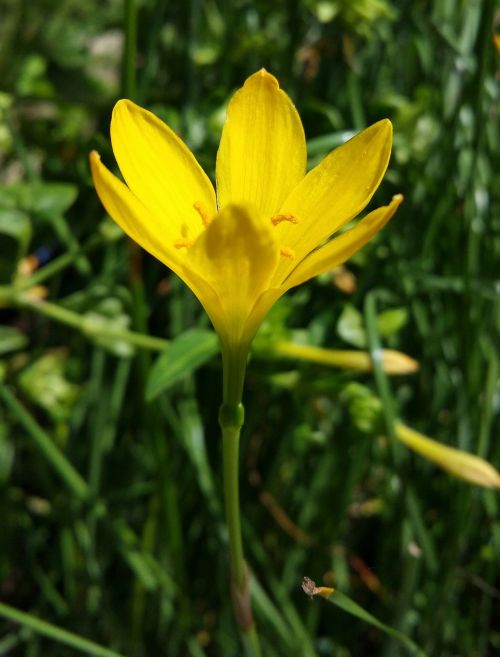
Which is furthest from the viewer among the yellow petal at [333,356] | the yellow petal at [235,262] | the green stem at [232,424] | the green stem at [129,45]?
the yellow petal at [333,356]

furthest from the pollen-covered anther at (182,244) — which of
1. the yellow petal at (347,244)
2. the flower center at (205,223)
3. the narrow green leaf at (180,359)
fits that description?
the narrow green leaf at (180,359)

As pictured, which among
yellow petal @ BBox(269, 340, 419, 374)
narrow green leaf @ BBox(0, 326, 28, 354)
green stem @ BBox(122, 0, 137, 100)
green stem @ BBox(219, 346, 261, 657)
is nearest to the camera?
green stem @ BBox(219, 346, 261, 657)

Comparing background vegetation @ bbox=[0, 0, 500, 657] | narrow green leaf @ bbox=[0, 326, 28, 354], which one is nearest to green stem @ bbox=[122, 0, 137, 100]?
background vegetation @ bbox=[0, 0, 500, 657]

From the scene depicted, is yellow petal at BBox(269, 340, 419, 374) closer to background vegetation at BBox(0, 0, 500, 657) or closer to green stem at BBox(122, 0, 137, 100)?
background vegetation at BBox(0, 0, 500, 657)

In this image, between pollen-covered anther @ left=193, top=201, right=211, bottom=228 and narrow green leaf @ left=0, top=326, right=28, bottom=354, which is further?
narrow green leaf @ left=0, top=326, right=28, bottom=354

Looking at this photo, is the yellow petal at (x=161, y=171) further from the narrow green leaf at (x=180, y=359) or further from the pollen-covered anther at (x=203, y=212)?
the narrow green leaf at (x=180, y=359)

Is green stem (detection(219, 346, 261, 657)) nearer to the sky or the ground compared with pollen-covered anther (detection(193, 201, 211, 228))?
nearer to the ground
